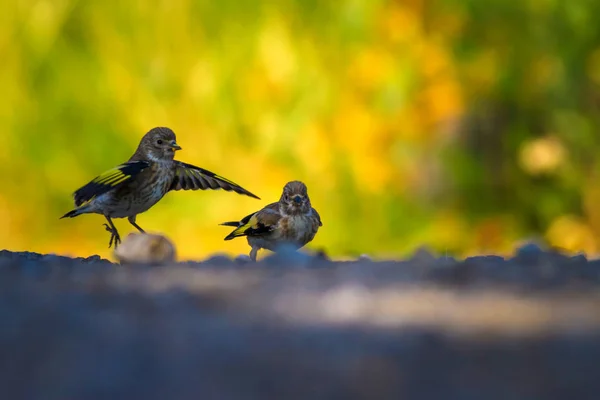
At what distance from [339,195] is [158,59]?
182 centimetres

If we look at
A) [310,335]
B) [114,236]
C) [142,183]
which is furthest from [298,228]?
[310,335]

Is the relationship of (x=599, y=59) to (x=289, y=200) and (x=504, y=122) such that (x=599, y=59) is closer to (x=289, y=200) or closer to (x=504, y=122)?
(x=504, y=122)

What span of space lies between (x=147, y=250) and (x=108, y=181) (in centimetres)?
162

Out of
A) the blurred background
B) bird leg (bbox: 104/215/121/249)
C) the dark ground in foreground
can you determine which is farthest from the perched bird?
the blurred background

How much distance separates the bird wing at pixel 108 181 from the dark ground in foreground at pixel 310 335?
73.9 inches

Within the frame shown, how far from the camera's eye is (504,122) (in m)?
9.72

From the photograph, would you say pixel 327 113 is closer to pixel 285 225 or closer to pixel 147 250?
pixel 285 225

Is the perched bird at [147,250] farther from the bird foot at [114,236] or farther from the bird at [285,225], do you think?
the bird foot at [114,236]

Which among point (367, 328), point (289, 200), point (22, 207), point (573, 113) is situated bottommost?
point (367, 328)

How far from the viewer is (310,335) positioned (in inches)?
92.4

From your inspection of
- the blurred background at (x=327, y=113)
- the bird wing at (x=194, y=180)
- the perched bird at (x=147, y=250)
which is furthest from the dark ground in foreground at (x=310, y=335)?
the blurred background at (x=327, y=113)

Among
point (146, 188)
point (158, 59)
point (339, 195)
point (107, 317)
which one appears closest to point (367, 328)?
point (107, 317)

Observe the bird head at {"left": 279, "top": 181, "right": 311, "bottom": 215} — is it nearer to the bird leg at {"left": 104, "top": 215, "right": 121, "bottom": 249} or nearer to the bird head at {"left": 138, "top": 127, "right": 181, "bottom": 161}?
the bird head at {"left": 138, "top": 127, "right": 181, "bottom": 161}

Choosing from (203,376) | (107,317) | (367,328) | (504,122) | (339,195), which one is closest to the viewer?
(203,376)
